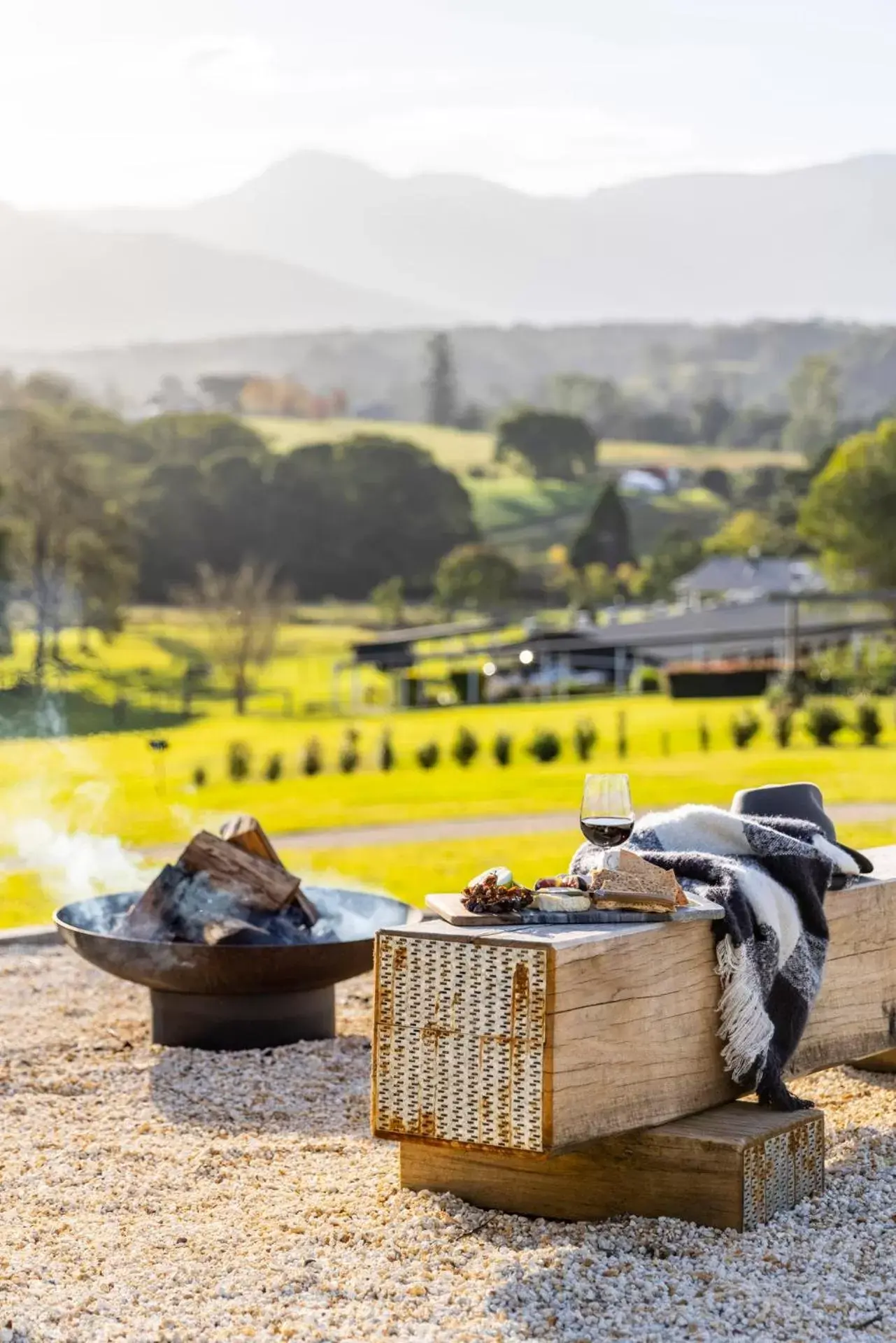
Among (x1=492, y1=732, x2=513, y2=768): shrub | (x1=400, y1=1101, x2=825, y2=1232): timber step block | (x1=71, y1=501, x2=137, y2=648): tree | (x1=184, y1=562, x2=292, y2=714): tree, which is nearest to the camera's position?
(x1=400, y1=1101, x2=825, y2=1232): timber step block

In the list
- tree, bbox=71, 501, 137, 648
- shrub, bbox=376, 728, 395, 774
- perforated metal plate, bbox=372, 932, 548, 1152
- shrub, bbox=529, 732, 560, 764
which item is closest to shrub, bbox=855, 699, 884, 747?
shrub, bbox=529, 732, 560, 764

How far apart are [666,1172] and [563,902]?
0.61m

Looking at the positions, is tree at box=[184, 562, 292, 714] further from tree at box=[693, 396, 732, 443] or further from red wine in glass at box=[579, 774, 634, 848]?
tree at box=[693, 396, 732, 443]

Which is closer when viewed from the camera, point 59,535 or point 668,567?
point 59,535

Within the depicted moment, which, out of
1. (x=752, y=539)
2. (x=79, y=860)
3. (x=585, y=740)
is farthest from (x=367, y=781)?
(x=752, y=539)

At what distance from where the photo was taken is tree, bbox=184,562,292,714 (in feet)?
156

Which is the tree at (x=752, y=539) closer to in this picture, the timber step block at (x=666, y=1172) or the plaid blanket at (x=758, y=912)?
the plaid blanket at (x=758, y=912)

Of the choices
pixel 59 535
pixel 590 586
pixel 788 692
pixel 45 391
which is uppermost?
pixel 45 391

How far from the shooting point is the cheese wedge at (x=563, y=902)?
3.02m

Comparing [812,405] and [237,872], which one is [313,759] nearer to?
[237,872]

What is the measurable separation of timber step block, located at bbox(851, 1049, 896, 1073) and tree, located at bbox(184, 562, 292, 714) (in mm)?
40157

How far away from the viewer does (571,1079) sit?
2.85 m

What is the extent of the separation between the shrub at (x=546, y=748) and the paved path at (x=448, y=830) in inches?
264

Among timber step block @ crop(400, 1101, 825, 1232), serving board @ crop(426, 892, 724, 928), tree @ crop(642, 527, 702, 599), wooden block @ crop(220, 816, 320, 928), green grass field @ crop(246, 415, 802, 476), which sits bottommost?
tree @ crop(642, 527, 702, 599)
